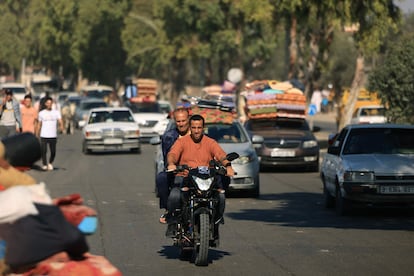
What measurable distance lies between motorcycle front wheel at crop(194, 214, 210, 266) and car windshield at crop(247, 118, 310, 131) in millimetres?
18862

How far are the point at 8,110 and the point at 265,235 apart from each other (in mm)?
13896

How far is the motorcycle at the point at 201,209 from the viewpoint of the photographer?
41.2ft

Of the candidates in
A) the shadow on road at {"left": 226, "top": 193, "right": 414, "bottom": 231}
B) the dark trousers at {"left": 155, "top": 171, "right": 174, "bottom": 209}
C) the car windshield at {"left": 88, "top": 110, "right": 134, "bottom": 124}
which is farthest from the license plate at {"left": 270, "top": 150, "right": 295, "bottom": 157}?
the dark trousers at {"left": 155, "top": 171, "right": 174, "bottom": 209}

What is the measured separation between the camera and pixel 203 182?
12602 millimetres

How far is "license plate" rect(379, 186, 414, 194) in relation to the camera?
17.8 metres

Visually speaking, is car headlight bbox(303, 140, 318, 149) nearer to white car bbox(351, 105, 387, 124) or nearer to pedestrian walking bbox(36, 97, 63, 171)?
pedestrian walking bbox(36, 97, 63, 171)

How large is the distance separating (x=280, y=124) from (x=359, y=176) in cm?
1380

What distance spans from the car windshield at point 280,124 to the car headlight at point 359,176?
44.0 ft

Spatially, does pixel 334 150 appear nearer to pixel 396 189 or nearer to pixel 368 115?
pixel 396 189

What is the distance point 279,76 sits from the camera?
372 ft

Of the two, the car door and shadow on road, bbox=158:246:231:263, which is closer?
shadow on road, bbox=158:246:231:263

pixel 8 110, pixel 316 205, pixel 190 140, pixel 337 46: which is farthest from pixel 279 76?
pixel 190 140

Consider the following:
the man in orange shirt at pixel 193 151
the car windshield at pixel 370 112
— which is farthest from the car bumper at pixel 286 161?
the man in orange shirt at pixel 193 151

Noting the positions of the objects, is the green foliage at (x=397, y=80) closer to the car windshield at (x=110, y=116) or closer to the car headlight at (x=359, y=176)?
the car windshield at (x=110, y=116)
